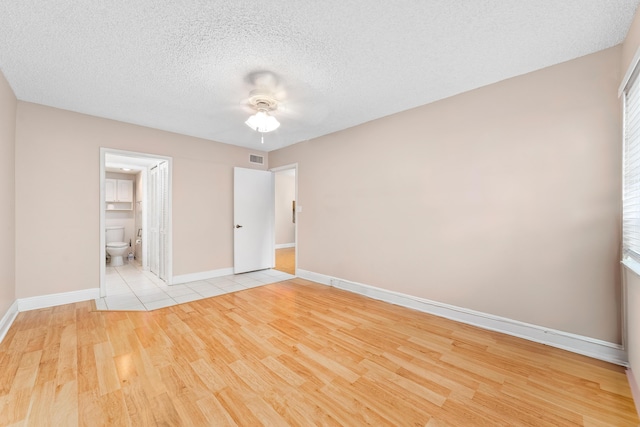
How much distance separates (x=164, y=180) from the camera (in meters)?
4.43

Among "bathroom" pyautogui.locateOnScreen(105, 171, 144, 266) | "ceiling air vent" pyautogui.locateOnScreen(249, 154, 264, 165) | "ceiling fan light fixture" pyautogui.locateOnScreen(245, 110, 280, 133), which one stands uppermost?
"ceiling air vent" pyautogui.locateOnScreen(249, 154, 264, 165)

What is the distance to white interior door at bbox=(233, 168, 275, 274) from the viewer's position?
4965 millimetres

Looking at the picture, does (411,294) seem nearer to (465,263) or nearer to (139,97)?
(465,263)

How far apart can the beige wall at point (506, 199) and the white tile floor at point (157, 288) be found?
6.43 ft

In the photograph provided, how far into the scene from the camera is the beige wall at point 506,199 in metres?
2.11

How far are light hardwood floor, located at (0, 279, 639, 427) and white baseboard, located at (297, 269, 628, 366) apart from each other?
11 centimetres

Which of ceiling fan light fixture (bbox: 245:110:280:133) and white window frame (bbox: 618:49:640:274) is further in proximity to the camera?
ceiling fan light fixture (bbox: 245:110:280:133)

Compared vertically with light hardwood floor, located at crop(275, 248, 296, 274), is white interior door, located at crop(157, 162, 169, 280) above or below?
above

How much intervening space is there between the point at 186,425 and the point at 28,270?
3319 millimetres

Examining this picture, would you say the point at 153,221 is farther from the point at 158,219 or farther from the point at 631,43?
the point at 631,43

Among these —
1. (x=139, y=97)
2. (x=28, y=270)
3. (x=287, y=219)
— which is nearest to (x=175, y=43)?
(x=139, y=97)

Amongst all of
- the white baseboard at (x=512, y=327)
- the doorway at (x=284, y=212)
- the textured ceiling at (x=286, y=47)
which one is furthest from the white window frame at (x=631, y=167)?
the doorway at (x=284, y=212)

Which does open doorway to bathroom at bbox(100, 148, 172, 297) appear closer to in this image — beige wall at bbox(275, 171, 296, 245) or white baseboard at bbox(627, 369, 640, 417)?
beige wall at bbox(275, 171, 296, 245)

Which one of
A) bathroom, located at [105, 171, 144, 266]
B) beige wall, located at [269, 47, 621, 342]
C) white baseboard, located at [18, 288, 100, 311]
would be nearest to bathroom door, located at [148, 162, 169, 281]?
white baseboard, located at [18, 288, 100, 311]
